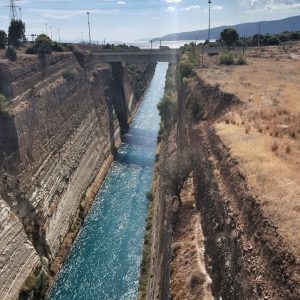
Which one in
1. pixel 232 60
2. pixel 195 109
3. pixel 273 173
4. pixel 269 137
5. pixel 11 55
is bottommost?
pixel 195 109

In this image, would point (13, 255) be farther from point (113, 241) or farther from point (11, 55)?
point (11, 55)

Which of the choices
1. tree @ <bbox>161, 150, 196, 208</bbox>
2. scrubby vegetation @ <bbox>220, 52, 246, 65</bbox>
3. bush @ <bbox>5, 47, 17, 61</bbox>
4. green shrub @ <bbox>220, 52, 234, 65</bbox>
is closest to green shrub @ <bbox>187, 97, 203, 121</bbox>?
tree @ <bbox>161, 150, 196, 208</bbox>

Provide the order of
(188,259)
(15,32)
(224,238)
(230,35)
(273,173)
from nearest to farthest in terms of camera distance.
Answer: (224,238) < (273,173) < (188,259) < (15,32) < (230,35)

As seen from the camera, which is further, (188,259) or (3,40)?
(3,40)

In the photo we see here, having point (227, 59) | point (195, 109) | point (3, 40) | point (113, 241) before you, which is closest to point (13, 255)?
point (113, 241)

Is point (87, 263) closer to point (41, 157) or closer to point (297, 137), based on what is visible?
point (41, 157)

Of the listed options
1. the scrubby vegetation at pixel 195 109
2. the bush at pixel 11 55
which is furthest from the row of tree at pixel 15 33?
the scrubby vegetation at pixel 195 109

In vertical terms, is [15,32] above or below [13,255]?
above
